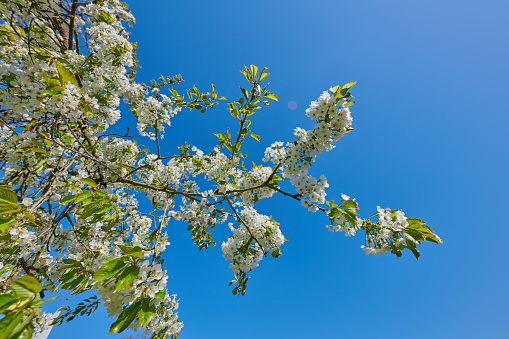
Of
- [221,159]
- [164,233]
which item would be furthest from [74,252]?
[221,159]

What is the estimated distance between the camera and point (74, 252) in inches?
157

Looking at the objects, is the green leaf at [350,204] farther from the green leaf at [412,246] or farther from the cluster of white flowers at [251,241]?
the cluster of white flowers at [251,241]

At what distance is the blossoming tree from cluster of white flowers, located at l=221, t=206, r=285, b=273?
0.02 meters

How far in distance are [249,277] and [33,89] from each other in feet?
14.1

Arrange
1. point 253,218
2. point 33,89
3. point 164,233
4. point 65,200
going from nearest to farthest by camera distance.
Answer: point 65,200 < point 33,89 < point 253,218 < point 164,233

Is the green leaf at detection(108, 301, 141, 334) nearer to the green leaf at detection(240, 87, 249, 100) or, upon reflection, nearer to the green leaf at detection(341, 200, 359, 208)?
the green leaf at detection(341, 200, 359, 208)

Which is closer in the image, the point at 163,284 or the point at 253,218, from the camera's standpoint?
the point at 163,284

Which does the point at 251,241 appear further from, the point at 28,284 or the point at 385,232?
the point at 28,284

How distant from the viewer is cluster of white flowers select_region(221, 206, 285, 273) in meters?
3.85

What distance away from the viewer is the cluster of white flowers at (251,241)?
3.85m

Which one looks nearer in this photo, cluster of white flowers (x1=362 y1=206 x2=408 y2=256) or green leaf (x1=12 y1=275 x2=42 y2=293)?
green leaf (x1=12 y1=275 x2=42 y2=293)

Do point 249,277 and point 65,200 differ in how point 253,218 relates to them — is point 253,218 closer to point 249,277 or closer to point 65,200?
point 249,277

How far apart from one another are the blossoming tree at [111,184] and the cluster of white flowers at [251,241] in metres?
0.02

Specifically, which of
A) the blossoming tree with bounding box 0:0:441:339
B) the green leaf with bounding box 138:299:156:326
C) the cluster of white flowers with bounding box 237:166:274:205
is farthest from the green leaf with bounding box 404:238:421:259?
the green leaf with bounding box 138:299:156:326
